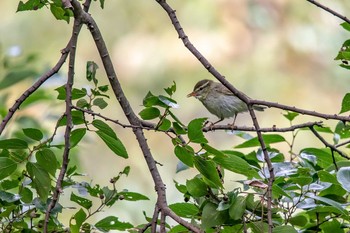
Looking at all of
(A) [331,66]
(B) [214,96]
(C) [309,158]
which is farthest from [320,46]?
(C) [309,158]

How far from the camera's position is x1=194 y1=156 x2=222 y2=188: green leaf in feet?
2.83

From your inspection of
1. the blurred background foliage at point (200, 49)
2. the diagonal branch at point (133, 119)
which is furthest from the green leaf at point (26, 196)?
the blurred background foliage at point (200, 49)

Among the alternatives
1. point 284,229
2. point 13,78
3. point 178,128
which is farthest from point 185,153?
point 13,78

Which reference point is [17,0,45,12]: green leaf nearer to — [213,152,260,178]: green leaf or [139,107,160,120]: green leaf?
[139,107,160,120]: green leaf

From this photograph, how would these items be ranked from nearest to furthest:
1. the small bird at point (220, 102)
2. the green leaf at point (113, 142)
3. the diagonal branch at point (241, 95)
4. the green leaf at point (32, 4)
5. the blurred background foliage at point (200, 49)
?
the diagonal branch at point (241, 95), the green leaf at point (113, 142), the green leaf at point (32, 4), the small bird at point (220, 102), the blurred background foliage at point (200, 49)

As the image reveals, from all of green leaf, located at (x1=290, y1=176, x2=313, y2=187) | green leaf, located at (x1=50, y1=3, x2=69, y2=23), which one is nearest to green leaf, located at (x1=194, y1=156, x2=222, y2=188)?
green leaf, located at (x1=290, y1=176, x2=313, y2=187)

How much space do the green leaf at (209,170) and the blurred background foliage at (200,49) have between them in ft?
10.8

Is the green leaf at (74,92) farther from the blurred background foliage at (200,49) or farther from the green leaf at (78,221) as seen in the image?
the blurred background foliage at (200,49)

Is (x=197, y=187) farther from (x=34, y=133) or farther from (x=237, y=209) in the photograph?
(x=34, y=133)

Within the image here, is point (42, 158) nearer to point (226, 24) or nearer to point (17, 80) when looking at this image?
point (17, 80)

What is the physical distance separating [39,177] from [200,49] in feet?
11.7

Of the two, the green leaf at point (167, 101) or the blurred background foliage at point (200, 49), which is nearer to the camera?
the green leaf at point (167, 101)

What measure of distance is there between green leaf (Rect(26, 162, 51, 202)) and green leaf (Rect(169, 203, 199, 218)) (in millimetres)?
179

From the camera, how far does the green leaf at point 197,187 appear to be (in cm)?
88
